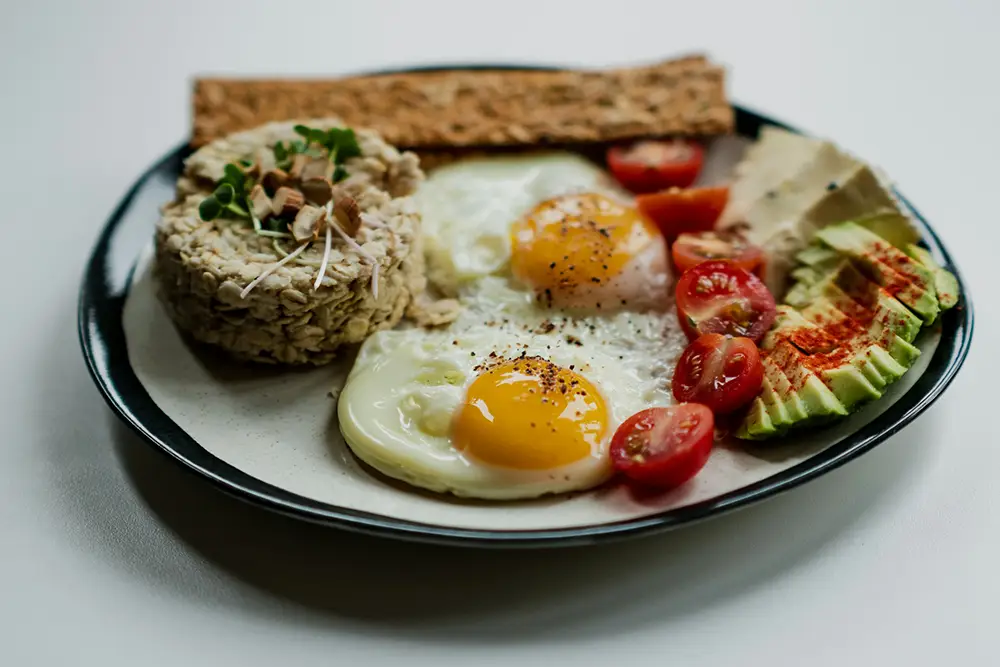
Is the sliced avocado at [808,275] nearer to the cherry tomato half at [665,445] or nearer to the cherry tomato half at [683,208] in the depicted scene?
the cherry tomato half at [683,208]

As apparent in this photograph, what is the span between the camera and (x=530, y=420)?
3465mm

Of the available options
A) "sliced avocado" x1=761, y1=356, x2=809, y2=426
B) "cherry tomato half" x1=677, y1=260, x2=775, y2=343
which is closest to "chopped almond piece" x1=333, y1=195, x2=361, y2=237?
"cherry tomato half" x1=677, y1=260, x2=775, y2=343

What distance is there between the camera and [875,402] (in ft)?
11.8

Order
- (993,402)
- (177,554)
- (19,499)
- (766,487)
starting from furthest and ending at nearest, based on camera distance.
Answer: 1. (993,402)
2. (19,499)
3. (177,554)
4. (766,487)

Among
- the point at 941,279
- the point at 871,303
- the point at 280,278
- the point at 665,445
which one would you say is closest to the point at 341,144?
the point at 280,278

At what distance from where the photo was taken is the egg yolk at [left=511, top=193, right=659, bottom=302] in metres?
4.26

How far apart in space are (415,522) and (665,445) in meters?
0.84

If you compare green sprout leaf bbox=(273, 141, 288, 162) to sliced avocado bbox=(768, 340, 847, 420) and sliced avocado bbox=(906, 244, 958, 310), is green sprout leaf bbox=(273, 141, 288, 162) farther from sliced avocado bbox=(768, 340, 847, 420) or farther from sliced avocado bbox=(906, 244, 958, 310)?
sliced avocado bbox=(906, 244, 958, 310)

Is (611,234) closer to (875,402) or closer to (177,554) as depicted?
(875,402)

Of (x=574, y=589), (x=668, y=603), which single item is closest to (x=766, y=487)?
(x=668, y=603)

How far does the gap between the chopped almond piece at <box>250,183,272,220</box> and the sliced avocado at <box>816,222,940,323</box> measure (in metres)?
2.25

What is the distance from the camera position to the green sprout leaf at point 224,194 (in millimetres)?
4031

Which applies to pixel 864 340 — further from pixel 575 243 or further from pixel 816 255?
pixel 575 243

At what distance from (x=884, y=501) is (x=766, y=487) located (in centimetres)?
73
